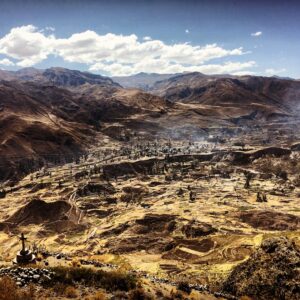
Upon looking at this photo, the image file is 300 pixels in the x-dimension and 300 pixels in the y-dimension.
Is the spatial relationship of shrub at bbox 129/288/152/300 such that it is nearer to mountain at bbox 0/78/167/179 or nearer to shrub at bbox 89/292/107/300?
shrub at bbox 89/292/107/300

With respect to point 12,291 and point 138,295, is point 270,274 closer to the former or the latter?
point 138,295

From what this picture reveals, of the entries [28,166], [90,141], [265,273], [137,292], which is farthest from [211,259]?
[90,141]

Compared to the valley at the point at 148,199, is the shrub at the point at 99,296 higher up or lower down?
higher up

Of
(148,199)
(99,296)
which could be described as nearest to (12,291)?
(99,296)

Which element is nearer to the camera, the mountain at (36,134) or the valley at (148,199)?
the valley at (148,199)

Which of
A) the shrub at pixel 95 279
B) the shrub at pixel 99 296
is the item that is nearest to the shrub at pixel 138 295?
the shrub at pixel 95 279

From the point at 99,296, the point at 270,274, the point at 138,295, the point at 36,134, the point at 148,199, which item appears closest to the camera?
the point at 99,296

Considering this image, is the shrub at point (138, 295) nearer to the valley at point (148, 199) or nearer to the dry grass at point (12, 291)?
the valley at point (148, 199)

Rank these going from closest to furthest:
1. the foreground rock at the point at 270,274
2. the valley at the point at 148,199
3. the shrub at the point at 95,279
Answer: the shrub at the point at 95,279 → the foreground rock at the point at 270,274 → the valley at the point at 148,199

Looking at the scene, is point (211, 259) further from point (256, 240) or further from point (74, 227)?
point (74, 227)
